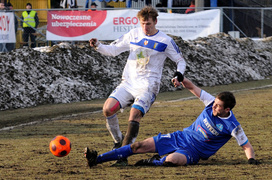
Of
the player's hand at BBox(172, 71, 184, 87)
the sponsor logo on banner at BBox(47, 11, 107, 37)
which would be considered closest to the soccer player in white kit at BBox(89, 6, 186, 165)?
the player's hand at BBox(172, 71, 184, 87)

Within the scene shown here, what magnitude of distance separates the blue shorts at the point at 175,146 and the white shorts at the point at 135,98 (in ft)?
1.57

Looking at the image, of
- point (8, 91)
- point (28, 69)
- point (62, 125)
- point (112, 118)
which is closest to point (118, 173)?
point (112, 118)

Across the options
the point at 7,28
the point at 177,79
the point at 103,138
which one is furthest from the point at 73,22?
the point at 177,79

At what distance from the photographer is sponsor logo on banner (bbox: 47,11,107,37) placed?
19375 mm

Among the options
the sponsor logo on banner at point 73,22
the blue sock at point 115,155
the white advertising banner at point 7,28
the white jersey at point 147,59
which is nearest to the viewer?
the blue sock at point 115,155

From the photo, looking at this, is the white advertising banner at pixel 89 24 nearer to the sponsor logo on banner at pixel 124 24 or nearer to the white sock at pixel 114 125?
the sponsor logo on banner at pixel 124 24

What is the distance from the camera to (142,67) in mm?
7840

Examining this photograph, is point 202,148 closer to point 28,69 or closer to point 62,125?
point 62,125

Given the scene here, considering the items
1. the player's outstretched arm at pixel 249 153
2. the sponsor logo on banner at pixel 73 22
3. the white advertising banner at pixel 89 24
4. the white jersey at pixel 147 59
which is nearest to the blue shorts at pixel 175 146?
the player's outstretched arm at pixel 249 153

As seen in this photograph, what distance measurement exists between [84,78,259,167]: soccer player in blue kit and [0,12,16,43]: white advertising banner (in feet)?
38.3

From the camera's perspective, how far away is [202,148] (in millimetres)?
7203

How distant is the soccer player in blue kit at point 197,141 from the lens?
6.97m

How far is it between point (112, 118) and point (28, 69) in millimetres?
8160

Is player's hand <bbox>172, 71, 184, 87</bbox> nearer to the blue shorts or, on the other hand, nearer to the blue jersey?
the blue jersey
